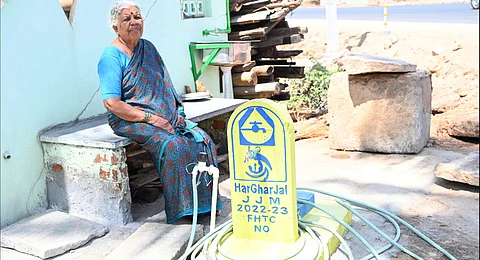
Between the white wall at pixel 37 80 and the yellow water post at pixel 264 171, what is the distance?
166 centimetres

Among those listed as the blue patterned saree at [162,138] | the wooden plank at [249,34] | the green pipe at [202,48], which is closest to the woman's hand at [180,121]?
the blue patterned saree at [162,138]

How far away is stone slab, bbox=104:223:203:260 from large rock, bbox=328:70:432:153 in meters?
2.87

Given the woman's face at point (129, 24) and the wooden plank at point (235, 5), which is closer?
the woman's face at point (129, 24)

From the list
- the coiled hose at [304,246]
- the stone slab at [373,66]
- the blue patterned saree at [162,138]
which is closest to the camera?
the coiled hose at [304,246]

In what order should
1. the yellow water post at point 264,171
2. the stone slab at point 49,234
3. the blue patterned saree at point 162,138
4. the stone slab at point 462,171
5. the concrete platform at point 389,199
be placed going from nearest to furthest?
the yellow water post at point 264,171, the stone slab at point 49,234, the concrete platform at point 389,199, the blue patterned saree at point 162,138, the stone slab at point 462,171

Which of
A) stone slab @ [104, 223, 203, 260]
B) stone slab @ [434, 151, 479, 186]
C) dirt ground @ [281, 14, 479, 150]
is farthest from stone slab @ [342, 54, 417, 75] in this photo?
stone slab @ [104, 223, 203, 260]

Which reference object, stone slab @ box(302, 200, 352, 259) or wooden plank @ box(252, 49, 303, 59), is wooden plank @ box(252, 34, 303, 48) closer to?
wooden plank @ box(252, 49, 303, 59)

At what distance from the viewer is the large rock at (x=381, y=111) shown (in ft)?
19.1

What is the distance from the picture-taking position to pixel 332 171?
5500 millimetres

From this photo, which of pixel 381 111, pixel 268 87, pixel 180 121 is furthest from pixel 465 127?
pixel 180 121

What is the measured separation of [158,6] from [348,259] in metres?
3.25

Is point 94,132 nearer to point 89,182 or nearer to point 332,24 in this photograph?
point 89,182

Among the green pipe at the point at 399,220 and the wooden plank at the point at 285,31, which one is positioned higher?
the wooden plank at the point at 285,31

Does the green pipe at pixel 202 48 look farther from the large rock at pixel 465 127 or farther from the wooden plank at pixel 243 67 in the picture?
the large rock at pixel 465 127
